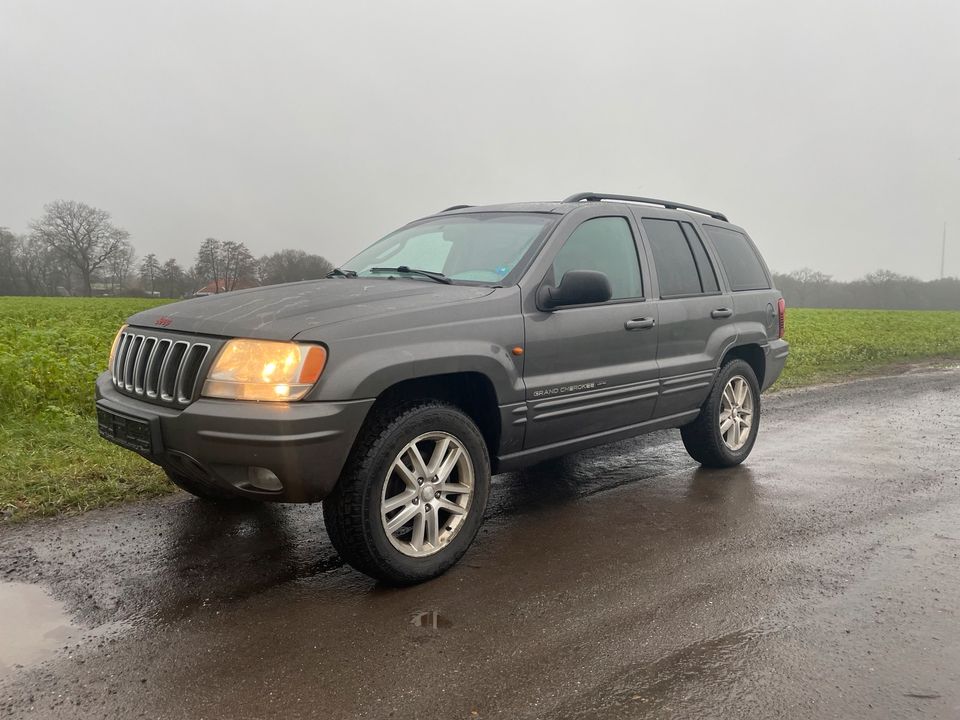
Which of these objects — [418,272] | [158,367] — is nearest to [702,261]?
[418,272]

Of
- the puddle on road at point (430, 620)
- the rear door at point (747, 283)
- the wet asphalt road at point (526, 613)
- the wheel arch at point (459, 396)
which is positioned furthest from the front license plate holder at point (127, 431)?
the rear door at point (747, 283)

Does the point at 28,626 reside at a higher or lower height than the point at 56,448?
lower

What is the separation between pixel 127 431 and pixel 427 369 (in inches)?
57.0

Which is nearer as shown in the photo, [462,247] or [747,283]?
[462,247]

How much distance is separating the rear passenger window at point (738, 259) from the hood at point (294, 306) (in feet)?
8.70

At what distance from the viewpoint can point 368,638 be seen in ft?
9.97

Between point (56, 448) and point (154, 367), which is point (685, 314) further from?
point (56, 448)

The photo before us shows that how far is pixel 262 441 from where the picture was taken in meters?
3.15

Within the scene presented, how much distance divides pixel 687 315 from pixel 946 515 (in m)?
1.98

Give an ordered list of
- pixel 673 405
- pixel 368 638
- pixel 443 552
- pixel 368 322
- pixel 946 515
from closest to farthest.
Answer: pixel 368 638 → pixel 368 322 → pixel 443 552 → pixel 946 515 → pixel 673 405

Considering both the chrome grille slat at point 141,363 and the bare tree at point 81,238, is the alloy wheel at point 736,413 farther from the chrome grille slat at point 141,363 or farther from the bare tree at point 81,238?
the bare tree at point 81,238

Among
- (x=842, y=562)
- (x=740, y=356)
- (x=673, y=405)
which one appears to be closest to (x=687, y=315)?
(x=673, y=405)

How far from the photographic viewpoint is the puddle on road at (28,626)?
2.86m

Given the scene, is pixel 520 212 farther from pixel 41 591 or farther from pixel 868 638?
pixel 41 591
